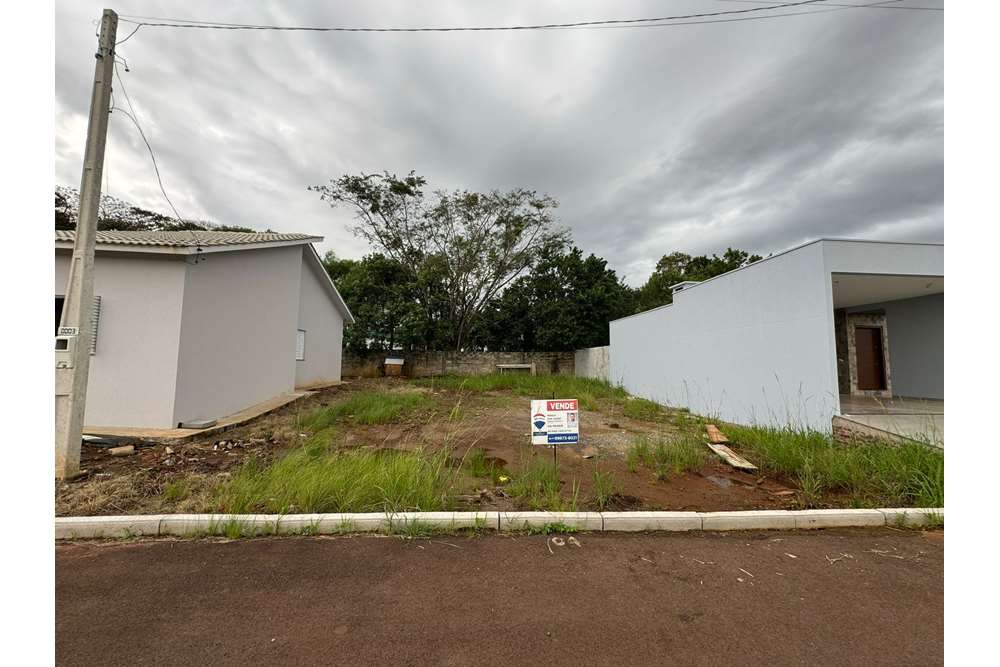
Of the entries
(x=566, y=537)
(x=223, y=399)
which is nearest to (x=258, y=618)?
(x=566, y=537)

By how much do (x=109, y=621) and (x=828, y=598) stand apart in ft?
14.7

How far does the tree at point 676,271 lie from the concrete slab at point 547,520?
2940 centimetres

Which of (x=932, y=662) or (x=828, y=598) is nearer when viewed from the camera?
(x=932, y=662)

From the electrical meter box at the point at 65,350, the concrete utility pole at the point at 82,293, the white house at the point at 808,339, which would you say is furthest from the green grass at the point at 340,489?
the white house at the point at 808,339

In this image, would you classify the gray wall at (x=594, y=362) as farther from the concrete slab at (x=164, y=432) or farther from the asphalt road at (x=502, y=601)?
the asphalt road at (x=502, y=601)

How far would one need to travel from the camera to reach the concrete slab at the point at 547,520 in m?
3.42

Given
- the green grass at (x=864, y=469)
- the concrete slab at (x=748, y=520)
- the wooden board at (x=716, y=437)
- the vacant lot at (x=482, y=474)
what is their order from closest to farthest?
1. the concrete slab at (x=748, y=520)
2. the vacant lot at (x=482, y=474)
3. the green grass at (x=864, y=469)
4. the wooden board at (x=716, y=437)

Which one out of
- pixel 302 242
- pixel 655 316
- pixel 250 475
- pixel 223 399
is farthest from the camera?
pixel 655 316

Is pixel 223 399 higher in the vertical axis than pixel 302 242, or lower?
lower

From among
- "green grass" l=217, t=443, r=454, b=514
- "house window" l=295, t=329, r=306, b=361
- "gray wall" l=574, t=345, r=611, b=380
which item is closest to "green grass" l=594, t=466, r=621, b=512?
"green grass" l=217, t=443, r=454, b=514

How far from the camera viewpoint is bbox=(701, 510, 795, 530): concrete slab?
3.58m

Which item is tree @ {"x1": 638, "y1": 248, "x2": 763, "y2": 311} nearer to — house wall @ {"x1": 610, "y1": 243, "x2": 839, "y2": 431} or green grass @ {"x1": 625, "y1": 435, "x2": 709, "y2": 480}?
house wall @ {"x1": 610, "y1": 243, "x2": 839, "y2": 431}

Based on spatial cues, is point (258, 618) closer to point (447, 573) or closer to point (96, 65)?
point (447, 573)

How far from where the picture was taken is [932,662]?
6.76 ft
